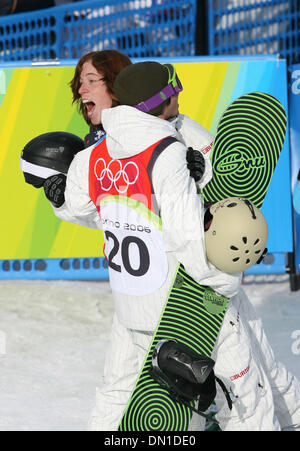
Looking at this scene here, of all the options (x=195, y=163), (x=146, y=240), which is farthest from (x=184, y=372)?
(x=195, y=163)

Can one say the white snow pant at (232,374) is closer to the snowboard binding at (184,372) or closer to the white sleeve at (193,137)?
the snowboard binding at (184,372)

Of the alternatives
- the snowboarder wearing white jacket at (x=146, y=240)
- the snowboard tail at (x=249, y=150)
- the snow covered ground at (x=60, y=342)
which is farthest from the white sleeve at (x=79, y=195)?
the snow covered ground at (x=60, y=342)

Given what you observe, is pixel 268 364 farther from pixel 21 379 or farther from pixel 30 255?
pixel 30 255

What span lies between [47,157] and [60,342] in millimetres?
2037

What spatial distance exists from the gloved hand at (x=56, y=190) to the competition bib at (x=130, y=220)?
0.79 ft

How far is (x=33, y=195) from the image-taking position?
234 inches

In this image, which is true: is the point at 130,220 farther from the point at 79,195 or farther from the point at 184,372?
the point at 184,372

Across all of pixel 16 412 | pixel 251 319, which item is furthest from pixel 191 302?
pixel 16 412

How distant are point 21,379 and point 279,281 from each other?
254cm

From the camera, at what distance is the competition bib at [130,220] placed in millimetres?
3129

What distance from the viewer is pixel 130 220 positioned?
10.5 ft

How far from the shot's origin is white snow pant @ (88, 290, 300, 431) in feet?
10.9

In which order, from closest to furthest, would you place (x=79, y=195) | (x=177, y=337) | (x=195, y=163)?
1. (x=195, y=163)
2. (x=177, y=337)
3. (x=79, y=195)

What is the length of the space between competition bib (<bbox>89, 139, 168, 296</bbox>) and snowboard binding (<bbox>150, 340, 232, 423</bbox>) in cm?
25
